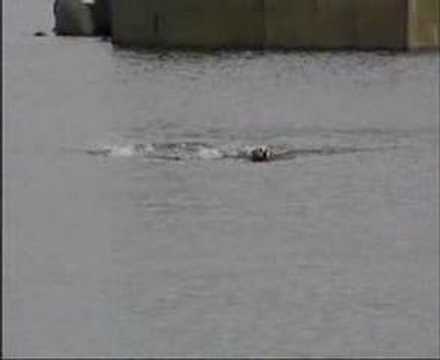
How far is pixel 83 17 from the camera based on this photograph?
85125 mm

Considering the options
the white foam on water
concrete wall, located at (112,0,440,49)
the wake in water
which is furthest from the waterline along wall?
the white foam on water

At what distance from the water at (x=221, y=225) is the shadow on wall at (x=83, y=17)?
29.4 m

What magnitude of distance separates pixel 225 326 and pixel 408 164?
52.1 ft

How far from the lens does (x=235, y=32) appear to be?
226ft

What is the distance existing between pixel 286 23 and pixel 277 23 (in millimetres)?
411

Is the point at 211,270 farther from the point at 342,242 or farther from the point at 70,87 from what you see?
the point at 70,87

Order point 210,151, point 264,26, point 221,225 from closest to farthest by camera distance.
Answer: point 221,225, point 210,151, point 264,26

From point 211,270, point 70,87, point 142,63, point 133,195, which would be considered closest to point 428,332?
point 211,270

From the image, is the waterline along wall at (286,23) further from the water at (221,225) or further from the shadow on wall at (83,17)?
the water at (221,225)

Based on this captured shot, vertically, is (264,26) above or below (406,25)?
below

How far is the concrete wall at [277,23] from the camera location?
2628 inches

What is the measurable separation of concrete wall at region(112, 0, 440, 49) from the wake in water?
2880cm

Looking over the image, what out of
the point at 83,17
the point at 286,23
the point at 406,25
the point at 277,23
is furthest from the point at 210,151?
the point at 83,17

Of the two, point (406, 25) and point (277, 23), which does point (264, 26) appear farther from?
point (406, 25)
